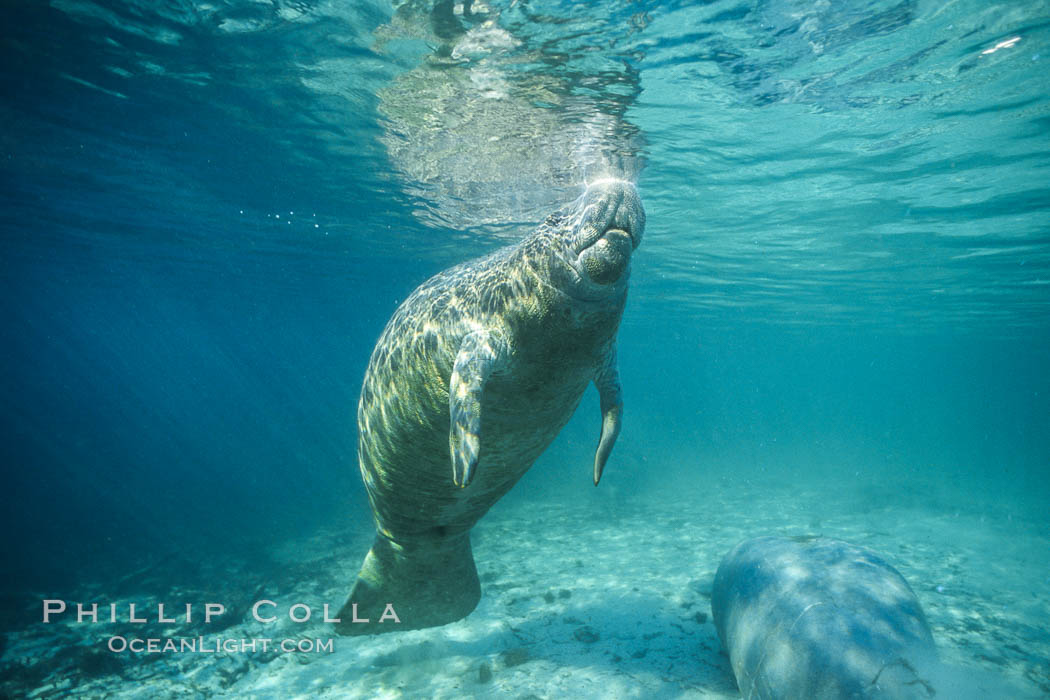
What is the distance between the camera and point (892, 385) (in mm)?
97188

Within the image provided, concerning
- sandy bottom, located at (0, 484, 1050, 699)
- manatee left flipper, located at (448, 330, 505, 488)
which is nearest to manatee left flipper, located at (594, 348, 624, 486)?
manatee left flipper, located at (448, 330, 505, 488)

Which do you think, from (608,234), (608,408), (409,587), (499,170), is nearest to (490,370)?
(608,234)

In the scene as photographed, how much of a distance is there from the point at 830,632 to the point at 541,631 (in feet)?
14.8

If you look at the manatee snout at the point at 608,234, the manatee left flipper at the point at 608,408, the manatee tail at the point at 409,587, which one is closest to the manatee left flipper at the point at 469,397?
the manatee snout at the point at 608,234

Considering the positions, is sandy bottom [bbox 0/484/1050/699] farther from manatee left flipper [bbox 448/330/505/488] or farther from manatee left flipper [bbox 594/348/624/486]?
manatee left flipper [bbox 448/330/505/488]

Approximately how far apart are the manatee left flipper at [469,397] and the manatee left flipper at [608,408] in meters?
1.04

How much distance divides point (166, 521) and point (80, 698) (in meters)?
15.0

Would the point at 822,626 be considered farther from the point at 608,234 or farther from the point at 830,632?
the point at 608,234

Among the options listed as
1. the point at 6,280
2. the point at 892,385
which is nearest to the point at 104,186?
the point at 6,280

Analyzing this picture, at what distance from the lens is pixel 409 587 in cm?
578

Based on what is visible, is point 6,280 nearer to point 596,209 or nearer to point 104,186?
point 104,186

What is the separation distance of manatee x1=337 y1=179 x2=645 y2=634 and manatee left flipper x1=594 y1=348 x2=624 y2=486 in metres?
0.01

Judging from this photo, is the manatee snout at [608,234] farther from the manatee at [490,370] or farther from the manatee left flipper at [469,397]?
the manatee left flipper at [469,397]

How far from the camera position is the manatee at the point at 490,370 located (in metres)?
3.26
